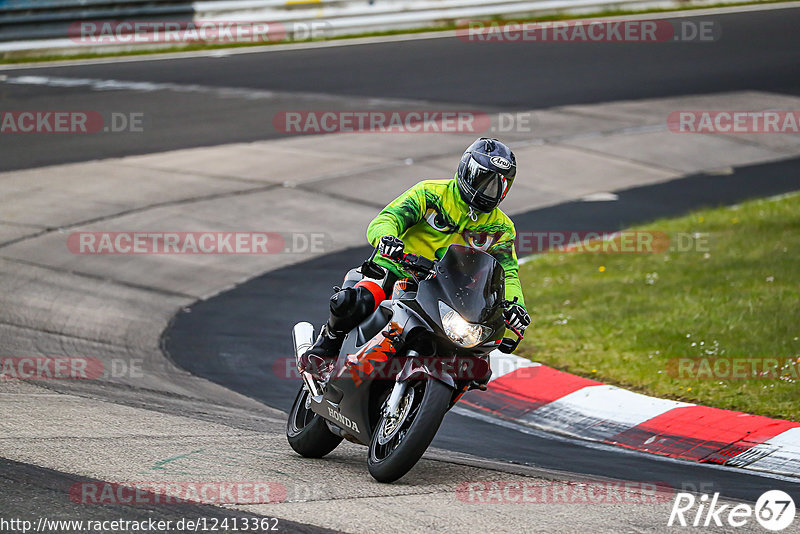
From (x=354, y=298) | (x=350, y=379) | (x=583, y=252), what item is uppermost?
(x=354, y=298)

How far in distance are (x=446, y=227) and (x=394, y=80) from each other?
1633 centimetres

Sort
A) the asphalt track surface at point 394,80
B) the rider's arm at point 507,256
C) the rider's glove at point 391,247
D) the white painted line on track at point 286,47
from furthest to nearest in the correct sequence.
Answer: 1. the white painted line on track at point 286,47
2. the asphalt track surface at point 394,80
3. the rider's arm at point 507,256
4. the rider's glove at point 391,247

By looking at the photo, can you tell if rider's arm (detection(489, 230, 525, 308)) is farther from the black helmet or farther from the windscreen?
the windscreen

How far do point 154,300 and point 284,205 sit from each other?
3747mm

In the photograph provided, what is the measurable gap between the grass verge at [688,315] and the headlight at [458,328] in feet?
10.2

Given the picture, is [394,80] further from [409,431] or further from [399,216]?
[409,431]

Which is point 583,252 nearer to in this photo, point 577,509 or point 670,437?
point 670,437

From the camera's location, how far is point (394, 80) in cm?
2216

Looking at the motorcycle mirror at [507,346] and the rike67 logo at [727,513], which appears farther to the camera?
the motorcycle mirror at [507,346]

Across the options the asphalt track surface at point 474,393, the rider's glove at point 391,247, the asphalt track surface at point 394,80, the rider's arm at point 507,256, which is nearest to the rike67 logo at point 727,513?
the asphalt track surface at point 474,393

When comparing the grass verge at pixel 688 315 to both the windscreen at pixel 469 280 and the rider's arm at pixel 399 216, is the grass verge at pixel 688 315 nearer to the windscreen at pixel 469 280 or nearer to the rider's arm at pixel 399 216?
the windscreen at pixel 469 280

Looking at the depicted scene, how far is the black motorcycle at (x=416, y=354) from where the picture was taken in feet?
18.3

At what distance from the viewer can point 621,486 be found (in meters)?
6.03

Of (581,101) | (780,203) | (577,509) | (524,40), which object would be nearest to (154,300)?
(577,509)
